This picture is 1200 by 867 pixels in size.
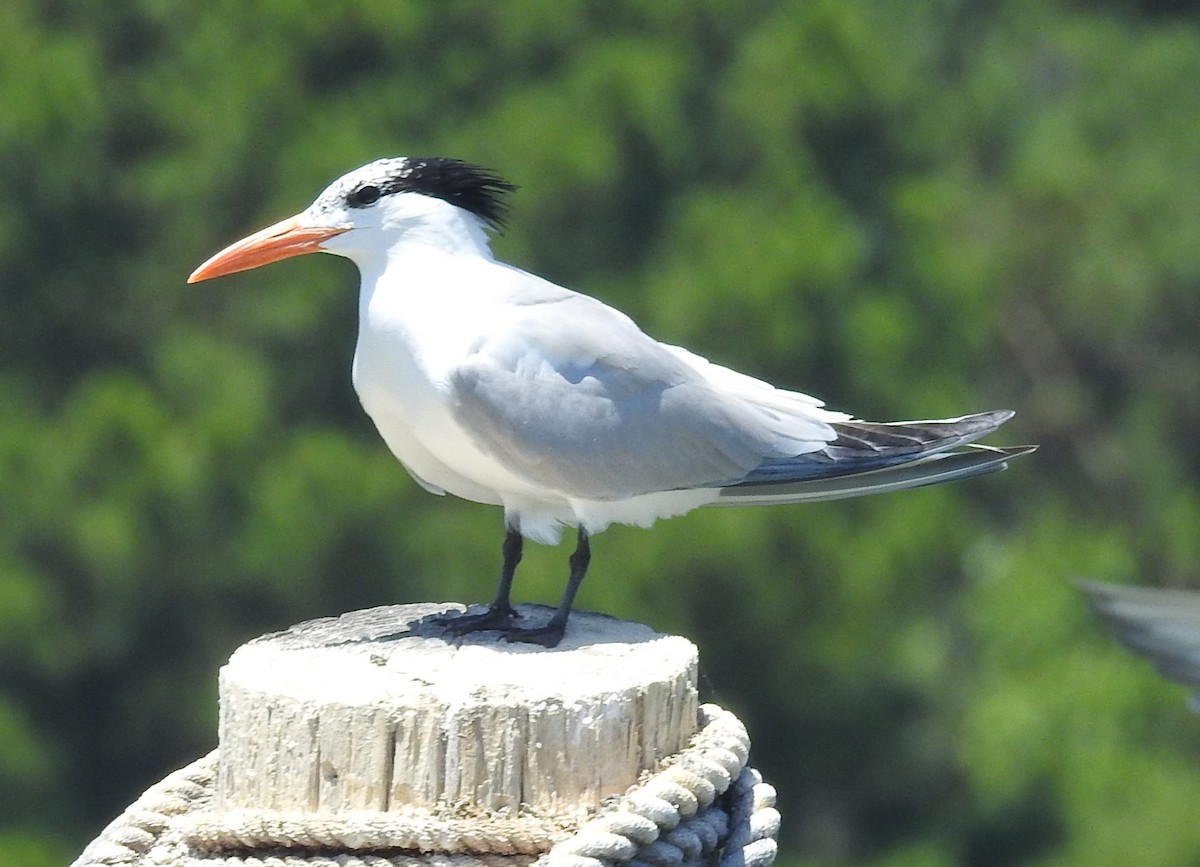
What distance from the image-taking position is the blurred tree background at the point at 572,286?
6.29 meters

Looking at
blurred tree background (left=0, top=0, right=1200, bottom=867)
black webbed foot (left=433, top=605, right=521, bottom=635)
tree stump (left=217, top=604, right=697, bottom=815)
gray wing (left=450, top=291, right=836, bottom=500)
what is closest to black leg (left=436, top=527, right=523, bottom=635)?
black webbed foot (left=433, top=605, right=521, bottom=635)

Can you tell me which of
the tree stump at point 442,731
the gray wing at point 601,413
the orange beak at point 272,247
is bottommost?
the tree stump at point 442,731

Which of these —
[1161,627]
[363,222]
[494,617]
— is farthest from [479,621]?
[1161,627]

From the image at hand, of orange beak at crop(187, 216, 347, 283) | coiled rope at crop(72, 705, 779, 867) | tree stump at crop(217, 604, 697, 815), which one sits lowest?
coiled rope at crop(72, 705, 779, 867)

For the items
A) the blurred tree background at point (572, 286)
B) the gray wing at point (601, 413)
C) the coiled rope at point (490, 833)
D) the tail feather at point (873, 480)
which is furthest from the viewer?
the blurred tree background at point (572, 286)

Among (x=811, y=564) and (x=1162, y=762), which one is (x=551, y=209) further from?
(x=1162, y=762)

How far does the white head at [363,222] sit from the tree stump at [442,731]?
0.87 metres

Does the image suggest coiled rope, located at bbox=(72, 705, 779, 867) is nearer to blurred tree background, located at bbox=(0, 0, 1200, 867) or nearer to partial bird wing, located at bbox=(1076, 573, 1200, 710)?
partial bird wing, located at bbox=(1076, 573, 1200, 710)

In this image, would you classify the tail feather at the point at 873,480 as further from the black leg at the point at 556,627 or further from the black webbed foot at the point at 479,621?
the black webbed foot at the point at 479,621

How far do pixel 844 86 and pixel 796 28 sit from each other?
28cm

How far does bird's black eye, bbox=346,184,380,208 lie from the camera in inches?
117

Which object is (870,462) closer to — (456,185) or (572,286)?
(456,185)

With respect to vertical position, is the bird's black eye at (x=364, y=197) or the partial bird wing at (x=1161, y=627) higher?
the bird's black eye at (x=364, y=197)

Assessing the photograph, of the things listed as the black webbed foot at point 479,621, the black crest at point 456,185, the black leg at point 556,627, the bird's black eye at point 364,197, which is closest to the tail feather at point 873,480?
the black leg at point 556,627
